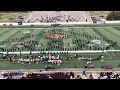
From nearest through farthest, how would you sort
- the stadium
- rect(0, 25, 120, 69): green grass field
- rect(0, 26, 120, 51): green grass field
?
the stadium < rect(0, 25, 120, 69): green grass field < rect(0, 26, 120, 51): green grass field

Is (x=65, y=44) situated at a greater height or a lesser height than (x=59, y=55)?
greater

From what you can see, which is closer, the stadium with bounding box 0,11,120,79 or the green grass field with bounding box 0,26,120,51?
the stadium with bounding box 0,11,120,79

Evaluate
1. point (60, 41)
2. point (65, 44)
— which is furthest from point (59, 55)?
point (60, 41)

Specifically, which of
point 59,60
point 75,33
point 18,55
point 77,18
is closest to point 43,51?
point 18,55

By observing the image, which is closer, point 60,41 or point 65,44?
point 65,44

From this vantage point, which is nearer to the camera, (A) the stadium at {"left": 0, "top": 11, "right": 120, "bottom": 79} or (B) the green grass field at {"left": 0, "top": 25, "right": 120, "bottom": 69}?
(A) the stadium at {"left": 0, "top": 11, "right": 120, "bottom": 79}

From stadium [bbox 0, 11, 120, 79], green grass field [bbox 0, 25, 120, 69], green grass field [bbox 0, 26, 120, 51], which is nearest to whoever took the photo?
stadium [bbox 0, 11, 120, 79]

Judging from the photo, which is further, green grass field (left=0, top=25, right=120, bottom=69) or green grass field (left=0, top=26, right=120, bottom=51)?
green grass field (left=0, top=26, right=120, bottom=51)

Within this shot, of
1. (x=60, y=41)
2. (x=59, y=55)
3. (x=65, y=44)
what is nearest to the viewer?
(x=59, y=55)

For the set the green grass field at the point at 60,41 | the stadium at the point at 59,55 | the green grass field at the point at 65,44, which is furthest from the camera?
the green grass field at the point at 60,41

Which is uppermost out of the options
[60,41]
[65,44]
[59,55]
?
[60,41]

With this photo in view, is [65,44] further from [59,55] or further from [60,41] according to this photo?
[59,55]
